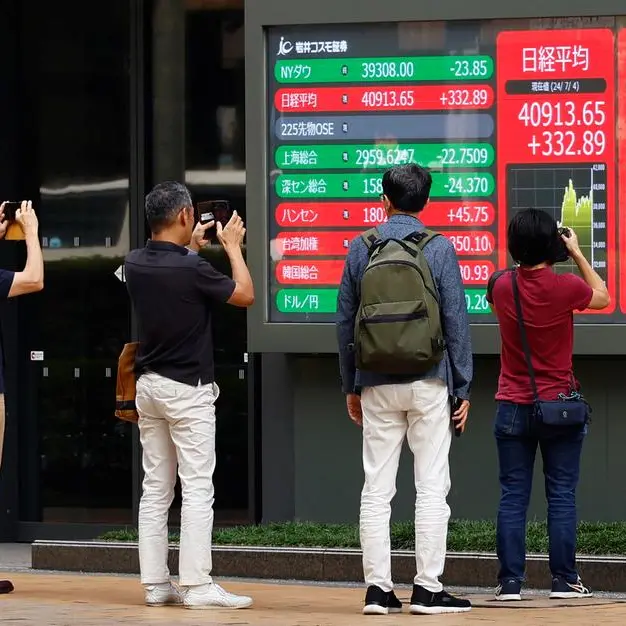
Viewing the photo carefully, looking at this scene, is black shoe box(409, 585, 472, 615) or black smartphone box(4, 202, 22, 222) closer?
black shoe box(409, 585, 472, 615)

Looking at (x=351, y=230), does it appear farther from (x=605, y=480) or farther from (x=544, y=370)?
(x=544, y=370)

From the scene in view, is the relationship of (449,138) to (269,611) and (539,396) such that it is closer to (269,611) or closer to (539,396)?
(539,396)

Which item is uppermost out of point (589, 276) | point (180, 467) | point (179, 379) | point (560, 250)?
point (560, 250)

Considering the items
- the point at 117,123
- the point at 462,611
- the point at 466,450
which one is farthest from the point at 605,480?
the point at 117,123

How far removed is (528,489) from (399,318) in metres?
1.13

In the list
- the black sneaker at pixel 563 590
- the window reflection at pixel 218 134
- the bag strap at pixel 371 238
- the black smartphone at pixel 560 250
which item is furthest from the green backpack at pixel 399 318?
the window reflection at pixel 218 134

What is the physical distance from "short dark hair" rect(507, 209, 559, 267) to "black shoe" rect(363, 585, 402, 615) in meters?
1.54

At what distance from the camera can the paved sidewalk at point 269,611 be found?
596cm

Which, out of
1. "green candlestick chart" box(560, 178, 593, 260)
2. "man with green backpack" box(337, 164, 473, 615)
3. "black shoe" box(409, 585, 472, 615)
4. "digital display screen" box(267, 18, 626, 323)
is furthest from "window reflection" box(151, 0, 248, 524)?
"black shoe" box(409, 585, 472, 615)

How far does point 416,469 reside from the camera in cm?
638

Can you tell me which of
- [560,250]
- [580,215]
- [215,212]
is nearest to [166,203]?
[215,212]

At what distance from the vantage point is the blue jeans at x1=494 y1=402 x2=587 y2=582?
6805 millimetres

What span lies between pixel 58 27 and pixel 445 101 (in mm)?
3339

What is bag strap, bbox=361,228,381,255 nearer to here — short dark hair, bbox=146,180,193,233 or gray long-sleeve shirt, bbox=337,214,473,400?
gray long-sleeve shirt, bbox=337,214,473,400
